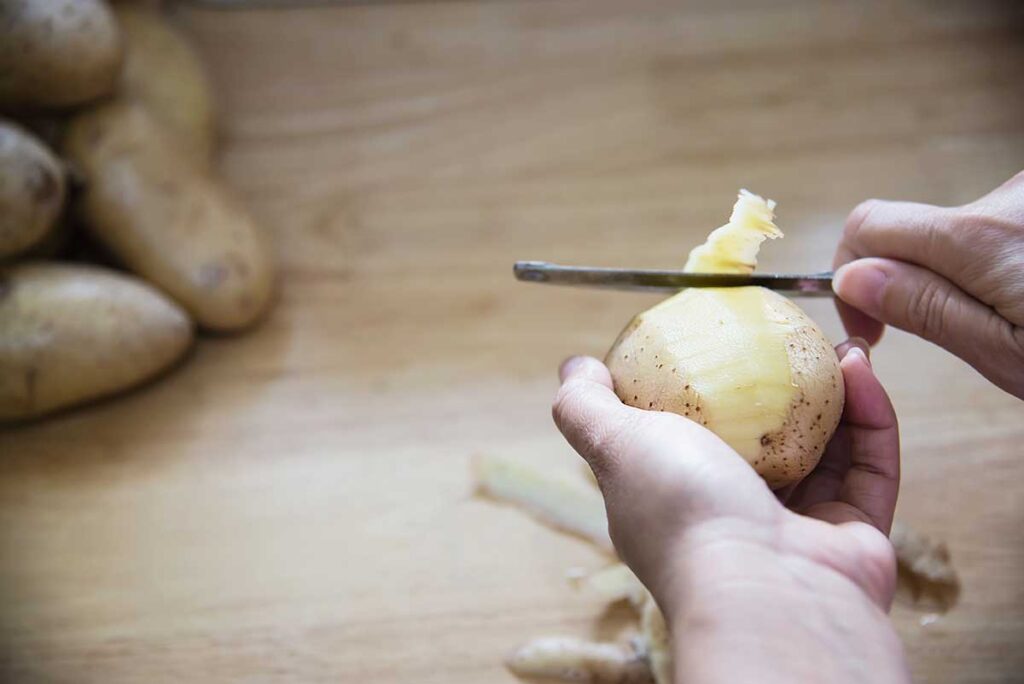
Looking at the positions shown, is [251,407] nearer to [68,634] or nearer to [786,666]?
[68,634]

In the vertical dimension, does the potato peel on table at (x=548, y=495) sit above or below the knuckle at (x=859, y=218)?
below

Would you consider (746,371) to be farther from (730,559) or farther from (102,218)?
(102,218)

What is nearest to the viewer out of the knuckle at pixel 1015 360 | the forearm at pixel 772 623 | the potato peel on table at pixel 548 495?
the forearm at pixel 772 623

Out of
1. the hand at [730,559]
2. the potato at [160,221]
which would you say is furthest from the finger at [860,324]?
the potato at [160,221]

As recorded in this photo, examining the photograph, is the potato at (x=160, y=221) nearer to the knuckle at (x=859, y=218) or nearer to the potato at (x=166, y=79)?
the potato at (x=166, y=79)

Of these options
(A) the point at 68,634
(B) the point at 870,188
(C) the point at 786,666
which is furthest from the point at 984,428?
(A) the point at 68,634
